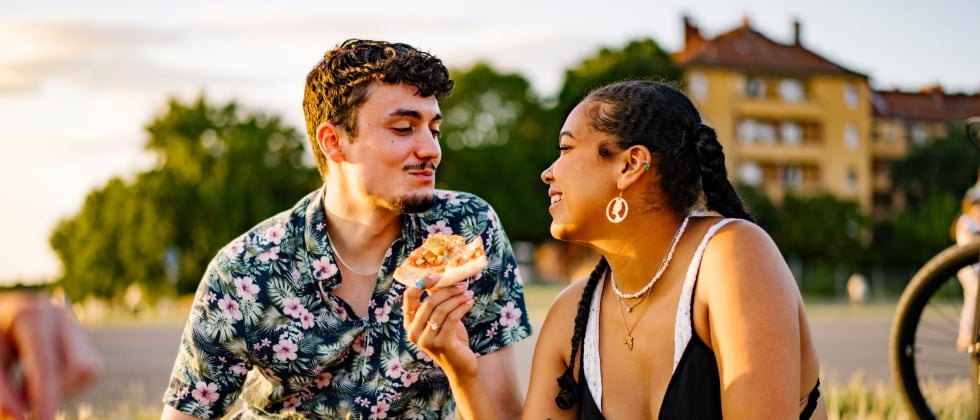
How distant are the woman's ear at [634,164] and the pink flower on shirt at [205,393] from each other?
6.19 feet

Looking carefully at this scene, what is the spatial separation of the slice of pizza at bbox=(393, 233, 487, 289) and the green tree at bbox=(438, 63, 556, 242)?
146ft

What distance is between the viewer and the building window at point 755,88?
66375 mm

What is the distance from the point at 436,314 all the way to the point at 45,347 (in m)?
2.09

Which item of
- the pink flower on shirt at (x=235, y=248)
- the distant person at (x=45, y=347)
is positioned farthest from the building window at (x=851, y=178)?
the distant person at (x=45, y=347)

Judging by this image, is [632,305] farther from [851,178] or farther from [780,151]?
[851,178]

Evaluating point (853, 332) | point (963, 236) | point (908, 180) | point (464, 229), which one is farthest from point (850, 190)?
point (464, 229)

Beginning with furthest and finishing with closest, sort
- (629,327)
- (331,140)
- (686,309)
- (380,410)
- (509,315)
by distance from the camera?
(331,140), (509,315), (380,410), (629,327), (686,309)

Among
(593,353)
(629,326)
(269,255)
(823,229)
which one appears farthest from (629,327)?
(823,229)

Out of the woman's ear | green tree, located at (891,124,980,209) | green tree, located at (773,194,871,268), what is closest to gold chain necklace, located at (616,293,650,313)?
the woman's ear

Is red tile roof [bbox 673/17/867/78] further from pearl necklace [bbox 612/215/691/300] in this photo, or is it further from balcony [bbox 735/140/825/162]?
pearl necklace [bbox 612/215/691/300]

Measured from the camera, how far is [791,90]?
68.2 meters

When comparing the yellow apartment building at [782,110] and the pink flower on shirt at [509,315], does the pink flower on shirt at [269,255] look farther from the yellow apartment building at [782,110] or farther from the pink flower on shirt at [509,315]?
the yellow apartment building at [782,110]

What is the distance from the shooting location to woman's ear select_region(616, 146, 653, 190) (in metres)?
3.28

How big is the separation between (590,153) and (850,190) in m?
70.2
